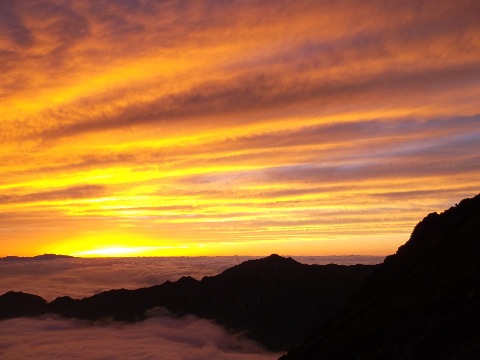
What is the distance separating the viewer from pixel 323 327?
64062 mm

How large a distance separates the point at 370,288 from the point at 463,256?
73.2ft

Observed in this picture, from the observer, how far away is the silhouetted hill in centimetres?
3344

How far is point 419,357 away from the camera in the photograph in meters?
32.6

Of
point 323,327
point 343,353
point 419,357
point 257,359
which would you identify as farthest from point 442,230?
point 257,359

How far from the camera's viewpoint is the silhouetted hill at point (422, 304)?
3344 cm

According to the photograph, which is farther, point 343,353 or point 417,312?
point 343,353

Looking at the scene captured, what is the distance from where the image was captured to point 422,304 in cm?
4088

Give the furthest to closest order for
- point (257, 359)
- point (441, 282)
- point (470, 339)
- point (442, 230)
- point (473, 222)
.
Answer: point (257, 359) < point (442, 230) < point (473, 222) < point (441, 282) < point (470, 339)

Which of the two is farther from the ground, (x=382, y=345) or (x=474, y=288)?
(x=474, y=288)

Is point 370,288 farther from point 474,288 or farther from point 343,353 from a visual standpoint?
point 474,288

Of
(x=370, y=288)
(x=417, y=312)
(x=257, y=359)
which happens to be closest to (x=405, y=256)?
(x=370, y=288)

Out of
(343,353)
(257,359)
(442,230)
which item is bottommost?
(257,359)

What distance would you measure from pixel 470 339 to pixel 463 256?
53.7 ft

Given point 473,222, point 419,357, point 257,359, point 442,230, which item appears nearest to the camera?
point 419,357
